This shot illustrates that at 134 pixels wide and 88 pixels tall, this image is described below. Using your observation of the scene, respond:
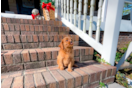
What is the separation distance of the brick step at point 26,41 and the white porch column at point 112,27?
986 mm

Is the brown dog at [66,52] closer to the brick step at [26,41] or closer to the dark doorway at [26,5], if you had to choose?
the brick step at [26,41]

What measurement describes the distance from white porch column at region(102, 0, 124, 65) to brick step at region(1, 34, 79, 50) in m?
0.99

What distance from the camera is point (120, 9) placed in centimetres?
113

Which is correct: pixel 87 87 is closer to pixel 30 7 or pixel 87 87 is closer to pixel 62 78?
pixel 62 78

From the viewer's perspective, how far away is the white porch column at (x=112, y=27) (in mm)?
1129

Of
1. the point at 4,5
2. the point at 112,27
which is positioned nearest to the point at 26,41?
the point at 112,27

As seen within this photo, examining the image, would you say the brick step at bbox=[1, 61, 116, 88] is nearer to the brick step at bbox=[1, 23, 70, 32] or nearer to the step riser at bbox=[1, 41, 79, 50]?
the step riser at bbox=[1, 41, 79, 50]

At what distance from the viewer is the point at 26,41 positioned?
1440 mm

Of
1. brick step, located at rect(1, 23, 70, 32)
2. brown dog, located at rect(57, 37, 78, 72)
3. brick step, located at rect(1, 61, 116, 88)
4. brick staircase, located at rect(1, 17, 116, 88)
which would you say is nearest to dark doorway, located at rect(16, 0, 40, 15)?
brick staircase, located at rect(1, 17, 116, 88)

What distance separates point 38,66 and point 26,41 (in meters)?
0.57

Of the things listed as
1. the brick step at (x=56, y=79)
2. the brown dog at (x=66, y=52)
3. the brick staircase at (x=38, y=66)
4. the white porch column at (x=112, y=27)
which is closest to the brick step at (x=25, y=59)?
the brick staircase at (x=38, y=66)

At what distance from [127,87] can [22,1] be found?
601cm

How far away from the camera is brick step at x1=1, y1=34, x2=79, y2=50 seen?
4.33 feet

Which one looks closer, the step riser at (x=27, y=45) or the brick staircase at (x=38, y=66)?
the brick staircase at (x=38, y=66)
